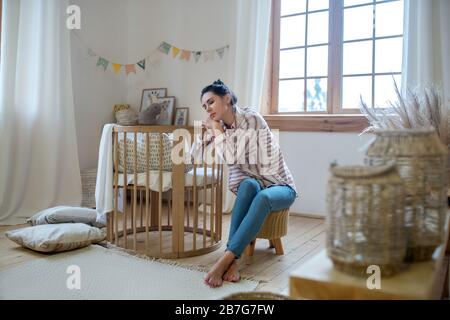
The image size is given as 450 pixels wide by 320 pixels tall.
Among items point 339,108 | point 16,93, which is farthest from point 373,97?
point 16,93

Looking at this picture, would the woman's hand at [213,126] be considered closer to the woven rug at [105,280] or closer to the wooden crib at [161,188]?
the wooden crib at [161,188]

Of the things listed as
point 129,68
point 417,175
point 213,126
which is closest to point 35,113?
point 129,68

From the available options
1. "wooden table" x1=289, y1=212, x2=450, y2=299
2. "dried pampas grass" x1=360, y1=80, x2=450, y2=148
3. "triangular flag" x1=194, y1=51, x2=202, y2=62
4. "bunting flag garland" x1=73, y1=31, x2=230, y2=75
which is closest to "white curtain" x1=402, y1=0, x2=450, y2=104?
"dried pampas grass" x1=360, y1=80, x2=450, y2=148

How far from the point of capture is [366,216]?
0.64 m

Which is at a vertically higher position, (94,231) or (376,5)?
(376,5)

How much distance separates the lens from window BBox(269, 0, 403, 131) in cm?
290

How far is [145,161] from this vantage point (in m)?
2.19

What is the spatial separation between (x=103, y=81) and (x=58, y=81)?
66cm

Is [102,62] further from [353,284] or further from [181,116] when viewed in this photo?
[353,284]

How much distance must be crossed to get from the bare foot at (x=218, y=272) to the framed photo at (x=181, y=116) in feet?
6.69

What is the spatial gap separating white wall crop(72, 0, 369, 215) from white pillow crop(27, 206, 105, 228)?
1.18 meters

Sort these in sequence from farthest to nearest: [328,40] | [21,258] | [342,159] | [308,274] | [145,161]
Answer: [328,40], [342,159], [145,161], [21,258], [308,274]

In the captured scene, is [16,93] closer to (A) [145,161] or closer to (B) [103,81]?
(B) [103,81]

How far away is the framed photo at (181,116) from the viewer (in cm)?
358
